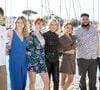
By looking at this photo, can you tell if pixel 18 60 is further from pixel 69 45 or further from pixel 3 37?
pixel 69 45

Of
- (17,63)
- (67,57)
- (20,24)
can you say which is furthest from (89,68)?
(20,24)

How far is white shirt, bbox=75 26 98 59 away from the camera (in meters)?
9.09

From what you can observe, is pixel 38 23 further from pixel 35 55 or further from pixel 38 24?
pixel 35 55

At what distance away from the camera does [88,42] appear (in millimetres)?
9086

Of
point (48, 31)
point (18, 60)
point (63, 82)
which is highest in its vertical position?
point (48, 31)

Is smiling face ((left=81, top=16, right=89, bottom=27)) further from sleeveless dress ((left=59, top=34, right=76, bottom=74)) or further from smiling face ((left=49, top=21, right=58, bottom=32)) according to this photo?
smiling face ((left=49, top=21, right=58, bottom=32))

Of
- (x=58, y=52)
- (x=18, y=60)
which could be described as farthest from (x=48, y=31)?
(x=18, y=60)

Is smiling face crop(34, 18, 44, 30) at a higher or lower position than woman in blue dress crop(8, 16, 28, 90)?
higher

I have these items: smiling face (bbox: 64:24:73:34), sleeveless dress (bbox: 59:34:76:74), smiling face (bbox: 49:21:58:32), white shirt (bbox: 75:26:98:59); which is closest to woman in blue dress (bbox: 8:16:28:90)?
smiling face (bbox: 49:21:58:32)

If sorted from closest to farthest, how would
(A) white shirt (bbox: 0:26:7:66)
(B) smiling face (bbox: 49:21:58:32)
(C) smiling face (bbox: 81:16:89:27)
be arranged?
(A) white shirt (bbox: 0:26:7:66)
(B) smiling face (bbox: 49:21:58:32)
(C) smiling face (bbox: 81:16:89:27)

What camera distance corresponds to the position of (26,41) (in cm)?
779

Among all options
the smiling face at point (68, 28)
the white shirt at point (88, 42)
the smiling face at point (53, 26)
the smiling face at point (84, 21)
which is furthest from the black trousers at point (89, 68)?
the smiling face at point (53, 26)

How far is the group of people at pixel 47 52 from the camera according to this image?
7.69 metres

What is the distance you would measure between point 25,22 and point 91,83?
8.06 feet
